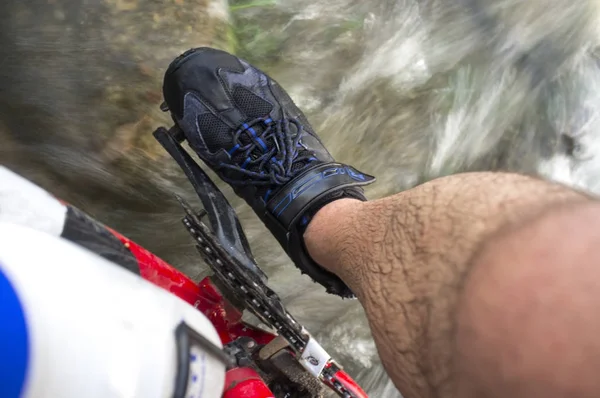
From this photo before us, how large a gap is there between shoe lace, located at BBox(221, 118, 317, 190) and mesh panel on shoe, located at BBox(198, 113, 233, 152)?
0.08 ft

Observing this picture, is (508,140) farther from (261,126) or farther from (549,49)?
(261,126)

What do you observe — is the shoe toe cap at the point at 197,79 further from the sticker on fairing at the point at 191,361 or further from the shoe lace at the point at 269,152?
the sticker on fairing at the point at 191,361

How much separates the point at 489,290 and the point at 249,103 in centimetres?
89

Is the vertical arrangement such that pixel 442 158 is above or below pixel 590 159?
below

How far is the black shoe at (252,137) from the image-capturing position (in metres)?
1.13

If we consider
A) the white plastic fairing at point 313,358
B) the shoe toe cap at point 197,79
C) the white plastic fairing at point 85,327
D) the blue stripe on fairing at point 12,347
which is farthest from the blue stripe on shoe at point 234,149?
the blue stripe on fairing at point 12,347

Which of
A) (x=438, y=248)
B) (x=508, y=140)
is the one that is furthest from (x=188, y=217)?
(x=508, y=140)

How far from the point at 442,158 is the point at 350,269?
1050mm

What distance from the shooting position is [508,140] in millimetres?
1960

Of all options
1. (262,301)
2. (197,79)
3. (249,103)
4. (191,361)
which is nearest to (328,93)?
(249,103)

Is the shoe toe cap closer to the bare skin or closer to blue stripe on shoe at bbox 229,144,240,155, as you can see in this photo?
blue stripe on shoe at bbox 229,144,240,155

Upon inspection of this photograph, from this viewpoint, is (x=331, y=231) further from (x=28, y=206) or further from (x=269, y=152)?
(x=28, y=206)

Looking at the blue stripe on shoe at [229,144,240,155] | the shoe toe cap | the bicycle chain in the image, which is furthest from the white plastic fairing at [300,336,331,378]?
the shoe toe cap

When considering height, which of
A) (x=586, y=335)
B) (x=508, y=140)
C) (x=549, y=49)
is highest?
(x=549, y=49)
